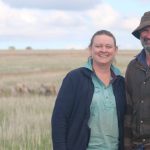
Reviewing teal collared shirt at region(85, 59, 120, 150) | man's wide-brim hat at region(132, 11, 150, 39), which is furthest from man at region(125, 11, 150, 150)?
teal collared shirt at region(85, 59, 120, 150)

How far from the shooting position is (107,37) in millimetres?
5199

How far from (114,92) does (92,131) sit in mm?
367

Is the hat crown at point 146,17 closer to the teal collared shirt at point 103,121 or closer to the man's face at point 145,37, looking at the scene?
the man's face at point 145,37

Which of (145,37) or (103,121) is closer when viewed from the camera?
(103,121)

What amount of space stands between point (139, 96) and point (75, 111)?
531mm

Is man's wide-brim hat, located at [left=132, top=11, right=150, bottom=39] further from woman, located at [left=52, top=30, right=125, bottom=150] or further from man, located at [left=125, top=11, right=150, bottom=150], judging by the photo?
woman, located at [left=52, top=30, right=125, bottom=150]

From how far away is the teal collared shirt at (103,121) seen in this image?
5.09 metres

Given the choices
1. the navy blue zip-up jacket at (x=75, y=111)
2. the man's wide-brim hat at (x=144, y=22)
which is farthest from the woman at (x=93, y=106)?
the man's wide-brim hat at (x=144, y=22)

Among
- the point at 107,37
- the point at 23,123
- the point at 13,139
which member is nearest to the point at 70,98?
the point at 107,37

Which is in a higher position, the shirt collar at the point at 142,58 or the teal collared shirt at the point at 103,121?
the shirt collar at the point at 142,58

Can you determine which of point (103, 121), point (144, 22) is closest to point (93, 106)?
point (103, 121)

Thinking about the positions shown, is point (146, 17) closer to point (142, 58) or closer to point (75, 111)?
point (142, 58)

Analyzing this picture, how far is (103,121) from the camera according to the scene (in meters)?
5.08

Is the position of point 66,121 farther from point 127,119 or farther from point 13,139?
point 13,139
